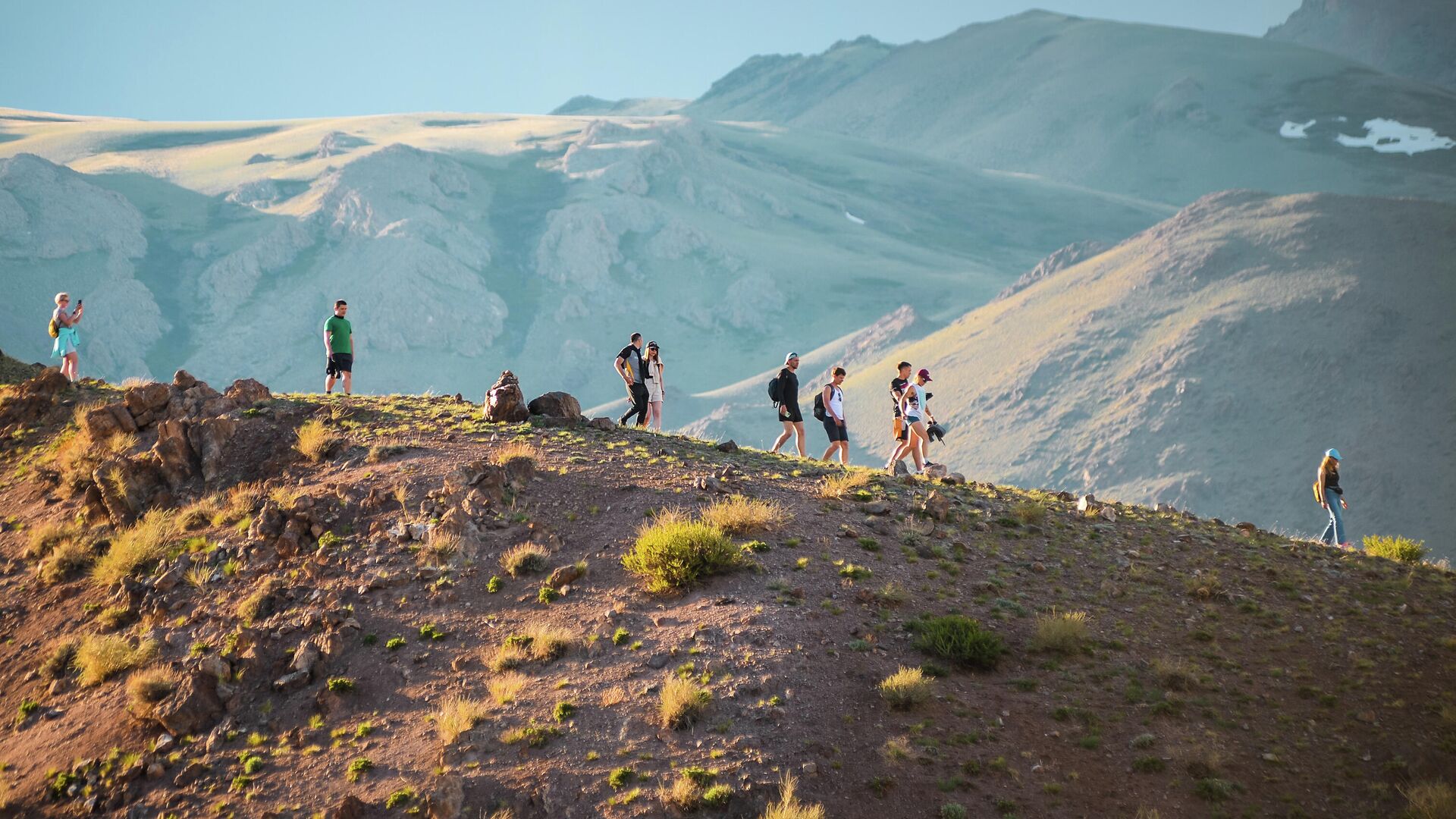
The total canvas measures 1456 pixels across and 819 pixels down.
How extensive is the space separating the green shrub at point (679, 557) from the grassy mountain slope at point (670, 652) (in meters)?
0.14

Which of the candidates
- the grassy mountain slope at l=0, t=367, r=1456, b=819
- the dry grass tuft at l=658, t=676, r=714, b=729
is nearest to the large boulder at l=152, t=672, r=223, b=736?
the grassy mountain slope at l=0, t=367, r=1456, b=819

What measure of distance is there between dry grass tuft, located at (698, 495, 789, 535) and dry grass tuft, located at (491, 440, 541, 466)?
2725mm

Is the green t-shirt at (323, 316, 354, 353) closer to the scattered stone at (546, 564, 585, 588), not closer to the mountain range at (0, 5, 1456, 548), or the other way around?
the scattered stone at (546, 564, 585, 588)

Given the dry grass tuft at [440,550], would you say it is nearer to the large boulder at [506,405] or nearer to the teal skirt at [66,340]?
the large boulder at [506,405]

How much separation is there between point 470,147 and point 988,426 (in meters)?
118

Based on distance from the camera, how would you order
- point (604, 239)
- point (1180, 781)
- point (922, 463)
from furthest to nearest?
1. point (604, 239)
2. point (922, 463)
3. point (1180, 781)

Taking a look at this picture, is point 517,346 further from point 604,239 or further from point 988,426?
point 988,426

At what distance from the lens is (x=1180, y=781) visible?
27.0ft

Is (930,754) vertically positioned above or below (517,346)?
above

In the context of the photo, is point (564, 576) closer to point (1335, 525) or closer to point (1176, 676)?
point (1176, 676)

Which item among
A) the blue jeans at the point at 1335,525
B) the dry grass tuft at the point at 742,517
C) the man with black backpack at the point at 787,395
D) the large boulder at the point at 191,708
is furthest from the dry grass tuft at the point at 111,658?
the blue jeans at the point at 1335,525

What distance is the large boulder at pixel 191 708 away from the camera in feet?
31.1

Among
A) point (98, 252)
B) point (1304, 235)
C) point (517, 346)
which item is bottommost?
point (517, 346)

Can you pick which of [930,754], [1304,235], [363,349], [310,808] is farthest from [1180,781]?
[363,349]
